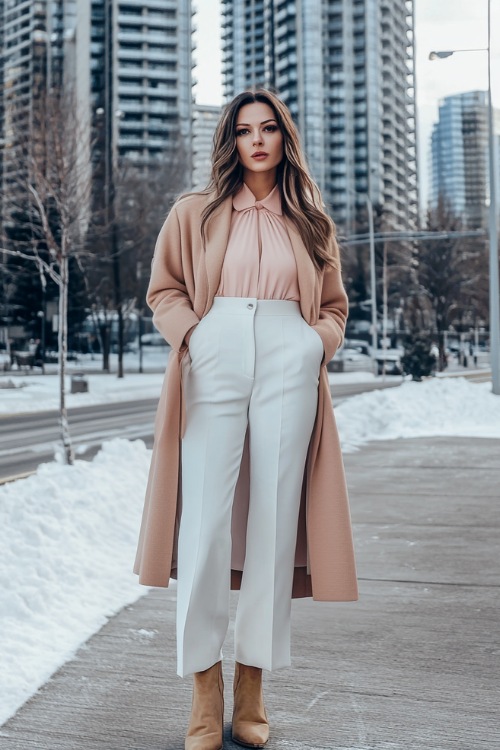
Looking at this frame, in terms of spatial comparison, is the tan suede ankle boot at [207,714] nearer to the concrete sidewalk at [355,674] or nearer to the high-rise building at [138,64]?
the concrete sidewalk at [355,674]

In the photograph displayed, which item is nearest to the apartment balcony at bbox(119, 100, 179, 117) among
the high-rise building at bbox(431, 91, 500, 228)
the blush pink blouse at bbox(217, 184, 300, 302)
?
the high-rise building at bbox(431, 91, 500, 228)

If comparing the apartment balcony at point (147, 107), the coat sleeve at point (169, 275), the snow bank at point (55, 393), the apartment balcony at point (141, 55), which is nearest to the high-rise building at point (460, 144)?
the apartment balcony at point (147, 107)

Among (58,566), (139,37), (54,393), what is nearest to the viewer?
(58,566)

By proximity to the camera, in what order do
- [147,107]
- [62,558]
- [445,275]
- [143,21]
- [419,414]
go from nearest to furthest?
[62,558] < [419,414] < [445,275] < [147,107] < [143,21]

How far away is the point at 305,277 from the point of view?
9.34ft

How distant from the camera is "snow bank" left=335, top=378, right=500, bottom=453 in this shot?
42.6 ft

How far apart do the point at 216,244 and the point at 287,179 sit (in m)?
0.35

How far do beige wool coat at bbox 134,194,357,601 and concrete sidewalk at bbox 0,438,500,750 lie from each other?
0.48m

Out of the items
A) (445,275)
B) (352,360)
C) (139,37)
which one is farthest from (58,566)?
(139,37)

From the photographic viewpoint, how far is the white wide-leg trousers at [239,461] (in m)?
2.72

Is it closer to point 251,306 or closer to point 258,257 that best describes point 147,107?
point 258,257

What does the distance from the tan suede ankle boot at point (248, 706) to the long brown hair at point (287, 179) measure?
1.31m

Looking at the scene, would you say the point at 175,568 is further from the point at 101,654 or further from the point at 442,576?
the point at 442,576

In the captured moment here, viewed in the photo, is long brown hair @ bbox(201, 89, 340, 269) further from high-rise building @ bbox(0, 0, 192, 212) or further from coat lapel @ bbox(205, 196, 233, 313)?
high-rise building @ bbox(0, 0, 192, 212)
